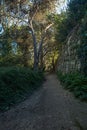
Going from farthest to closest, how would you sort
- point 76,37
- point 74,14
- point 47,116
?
point 74,14 < point 76,37 < point 47,116

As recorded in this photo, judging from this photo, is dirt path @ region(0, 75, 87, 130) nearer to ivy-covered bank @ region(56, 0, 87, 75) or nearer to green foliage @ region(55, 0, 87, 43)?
ivy-covered bank @ region(56, 0, 87, 75)

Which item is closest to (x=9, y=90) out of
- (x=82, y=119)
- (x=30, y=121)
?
(x=30, y=121)

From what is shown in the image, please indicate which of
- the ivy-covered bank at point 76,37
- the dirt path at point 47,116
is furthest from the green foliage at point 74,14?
the dirt path at point 47,116

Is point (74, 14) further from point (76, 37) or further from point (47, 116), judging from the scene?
point (47, 116)

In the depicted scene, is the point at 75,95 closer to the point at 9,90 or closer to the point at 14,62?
the point at 9,90

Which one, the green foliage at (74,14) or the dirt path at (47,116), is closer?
the dirt path at (47,116)

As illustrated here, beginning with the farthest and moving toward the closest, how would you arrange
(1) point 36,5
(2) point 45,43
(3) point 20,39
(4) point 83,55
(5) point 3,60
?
(2) point 45,43 → (3) point 20,39 → (5) point 3,60 → (1) point 36,5 → (4) point 83,55

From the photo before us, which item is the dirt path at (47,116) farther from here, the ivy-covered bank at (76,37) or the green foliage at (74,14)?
the green foliage at (74,14)

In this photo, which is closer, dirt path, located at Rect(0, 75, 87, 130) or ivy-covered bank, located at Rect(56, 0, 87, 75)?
dirt path, located at Rect(0, 75, 87, 130)

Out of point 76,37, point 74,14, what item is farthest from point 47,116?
point 74,14

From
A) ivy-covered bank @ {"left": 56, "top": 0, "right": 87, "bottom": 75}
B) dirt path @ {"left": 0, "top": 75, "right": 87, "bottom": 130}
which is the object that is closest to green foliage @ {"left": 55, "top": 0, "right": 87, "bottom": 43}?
ivy-covered bank @ {"left": 56, "top": 0, "right": 87, "bottom": 75}

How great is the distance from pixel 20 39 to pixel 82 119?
876 inches

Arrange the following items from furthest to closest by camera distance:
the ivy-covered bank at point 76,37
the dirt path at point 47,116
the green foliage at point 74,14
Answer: the green foliage at point 74,14 → the ivy-covered bank at point 76,37 → the dirt path at point 47,116

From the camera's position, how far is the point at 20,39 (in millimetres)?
27188
